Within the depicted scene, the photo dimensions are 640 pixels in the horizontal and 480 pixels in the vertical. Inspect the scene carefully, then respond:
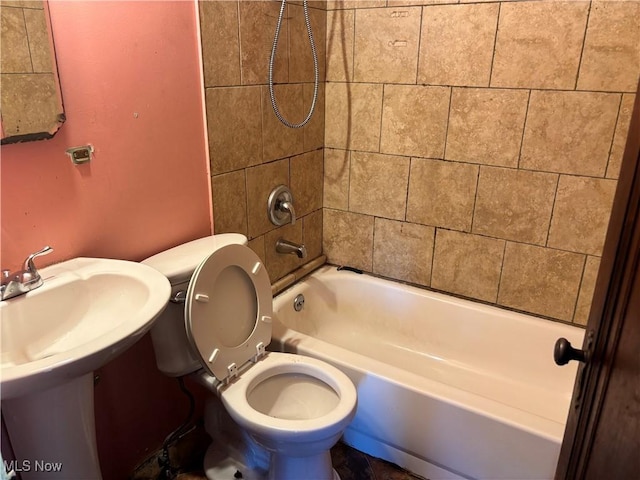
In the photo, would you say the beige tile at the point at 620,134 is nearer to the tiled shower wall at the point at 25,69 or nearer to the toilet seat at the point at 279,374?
the toilet seat at the point at 279,374

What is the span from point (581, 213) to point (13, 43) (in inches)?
77.6

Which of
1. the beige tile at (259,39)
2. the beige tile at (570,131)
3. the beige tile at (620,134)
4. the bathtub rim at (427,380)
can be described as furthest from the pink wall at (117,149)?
the beige tile at (620,134)

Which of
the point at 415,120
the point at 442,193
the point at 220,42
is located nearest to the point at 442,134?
the point at 415,120

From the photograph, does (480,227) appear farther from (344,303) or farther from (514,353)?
(344,303)

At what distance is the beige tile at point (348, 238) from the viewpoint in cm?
249

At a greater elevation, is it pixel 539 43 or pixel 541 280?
pixel 539 43

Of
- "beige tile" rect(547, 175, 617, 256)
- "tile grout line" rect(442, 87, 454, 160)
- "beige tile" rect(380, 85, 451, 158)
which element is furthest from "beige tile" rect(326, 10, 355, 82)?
"beige tile" rect(547, 175, 617, 256)

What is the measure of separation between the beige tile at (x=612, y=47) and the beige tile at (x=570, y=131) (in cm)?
5

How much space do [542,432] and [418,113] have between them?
1358mm

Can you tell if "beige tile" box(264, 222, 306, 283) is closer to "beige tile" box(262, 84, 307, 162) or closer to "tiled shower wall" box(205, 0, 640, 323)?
"tiled shower wall" box(205, 0, 640, 323)

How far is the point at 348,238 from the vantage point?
255 cm

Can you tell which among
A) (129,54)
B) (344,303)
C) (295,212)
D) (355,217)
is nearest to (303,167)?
(295,212)

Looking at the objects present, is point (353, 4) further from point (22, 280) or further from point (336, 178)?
point (22, 280)

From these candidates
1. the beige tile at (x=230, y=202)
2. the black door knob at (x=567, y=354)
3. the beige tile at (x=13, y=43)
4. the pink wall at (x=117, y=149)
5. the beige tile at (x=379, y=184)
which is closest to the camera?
the black door knob at (x=567, y=354)
